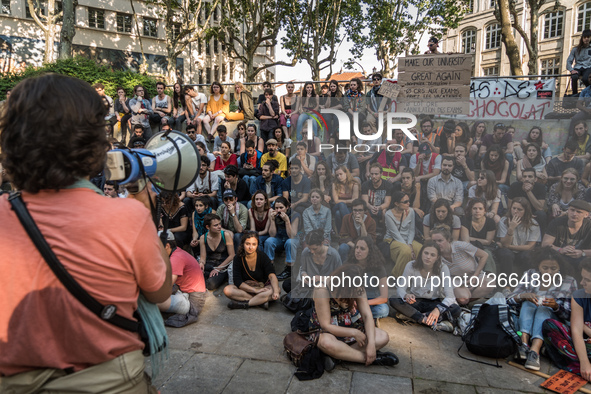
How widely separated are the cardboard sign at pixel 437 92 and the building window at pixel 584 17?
29.6 meters

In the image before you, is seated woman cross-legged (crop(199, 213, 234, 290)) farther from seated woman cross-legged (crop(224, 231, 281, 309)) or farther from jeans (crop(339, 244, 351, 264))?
jeans (crop(339, 244, 351, 264))

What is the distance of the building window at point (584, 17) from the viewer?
88.6 ft

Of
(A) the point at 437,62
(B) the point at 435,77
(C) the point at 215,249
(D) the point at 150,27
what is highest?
(D) the point at 150,27

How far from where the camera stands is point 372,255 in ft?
14.6

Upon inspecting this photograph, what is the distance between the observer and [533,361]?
3822 mm

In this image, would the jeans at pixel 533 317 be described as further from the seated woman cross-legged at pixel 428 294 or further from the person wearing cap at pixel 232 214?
the person wearing cap at pixel 232 214

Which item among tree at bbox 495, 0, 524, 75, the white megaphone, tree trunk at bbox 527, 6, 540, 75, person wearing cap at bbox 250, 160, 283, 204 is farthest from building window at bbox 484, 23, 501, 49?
the white megaphone

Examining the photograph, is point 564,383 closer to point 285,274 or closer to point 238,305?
point 238,305

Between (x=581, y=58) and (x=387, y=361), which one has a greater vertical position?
(x=581, y=58)

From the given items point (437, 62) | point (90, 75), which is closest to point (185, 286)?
point (437, 62)

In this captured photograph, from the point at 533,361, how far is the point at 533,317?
52cm

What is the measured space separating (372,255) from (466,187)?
1.19 m

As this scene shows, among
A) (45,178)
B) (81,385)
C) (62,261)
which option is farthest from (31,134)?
(81,385)

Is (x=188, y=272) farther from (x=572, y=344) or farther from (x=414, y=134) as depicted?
(x=572, y=344)
